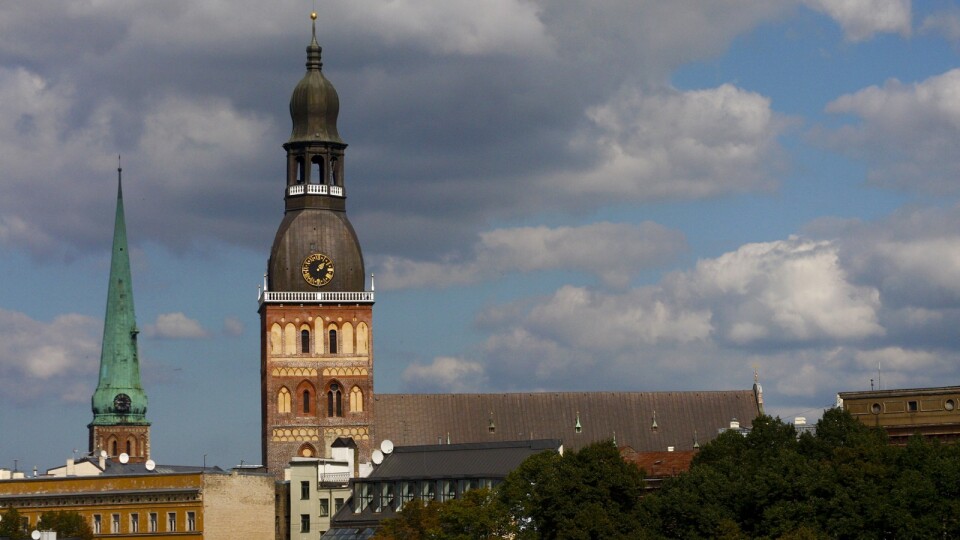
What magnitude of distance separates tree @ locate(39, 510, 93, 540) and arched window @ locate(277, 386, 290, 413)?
21.6m

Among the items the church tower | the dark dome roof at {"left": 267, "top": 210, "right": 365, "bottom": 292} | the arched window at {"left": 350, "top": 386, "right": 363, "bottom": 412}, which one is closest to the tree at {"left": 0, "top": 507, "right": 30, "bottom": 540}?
the church tower

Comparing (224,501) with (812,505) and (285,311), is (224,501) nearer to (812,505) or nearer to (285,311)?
(285,311)

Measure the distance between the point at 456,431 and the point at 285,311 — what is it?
55.4 ft

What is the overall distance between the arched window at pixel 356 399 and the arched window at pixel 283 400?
5005mm

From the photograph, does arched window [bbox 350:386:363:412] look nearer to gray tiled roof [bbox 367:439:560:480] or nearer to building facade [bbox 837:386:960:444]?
gray tiled roof [bbox 367:439:560:480]

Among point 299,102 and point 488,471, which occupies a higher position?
point 299,102

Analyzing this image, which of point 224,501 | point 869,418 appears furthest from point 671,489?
point 224,501

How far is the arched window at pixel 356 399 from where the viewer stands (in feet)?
628

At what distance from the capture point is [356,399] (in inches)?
7549

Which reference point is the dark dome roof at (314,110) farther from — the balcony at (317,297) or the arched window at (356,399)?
the arched window at (356,399)

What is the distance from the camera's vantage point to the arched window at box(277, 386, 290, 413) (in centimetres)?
19025

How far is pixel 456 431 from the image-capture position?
195500 mm

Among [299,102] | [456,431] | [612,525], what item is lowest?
[612,525]

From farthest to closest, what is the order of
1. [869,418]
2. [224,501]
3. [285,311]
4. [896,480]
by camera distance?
1. [285,311]
2. [224,501]
3. [869,418]
4. [896,480]
